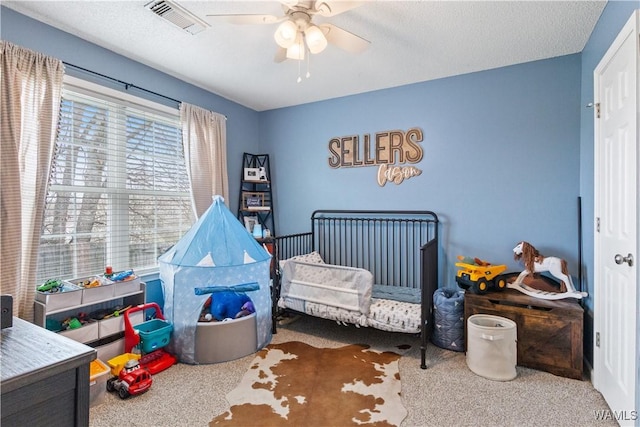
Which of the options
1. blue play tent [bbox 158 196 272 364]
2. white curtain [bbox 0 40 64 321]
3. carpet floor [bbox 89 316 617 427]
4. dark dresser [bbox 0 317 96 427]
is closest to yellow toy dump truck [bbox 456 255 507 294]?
carpet floor [bbox 89 316 617 427]

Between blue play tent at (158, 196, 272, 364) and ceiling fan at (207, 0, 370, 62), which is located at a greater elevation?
ceiling fan at (207, 0, 370, 62)

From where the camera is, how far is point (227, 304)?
2.75 metres

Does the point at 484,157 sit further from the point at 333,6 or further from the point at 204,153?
the point at 204,153

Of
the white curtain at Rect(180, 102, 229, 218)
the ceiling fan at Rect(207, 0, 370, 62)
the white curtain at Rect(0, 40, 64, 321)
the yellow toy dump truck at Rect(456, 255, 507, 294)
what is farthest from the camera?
the white curtain at Rect(180, 102, 229, 218)

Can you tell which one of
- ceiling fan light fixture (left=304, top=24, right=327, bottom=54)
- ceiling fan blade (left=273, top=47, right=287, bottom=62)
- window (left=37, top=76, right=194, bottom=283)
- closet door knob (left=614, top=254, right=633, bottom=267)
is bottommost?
A: closet door knob (left=614, top=254, right=633, bottom=267)

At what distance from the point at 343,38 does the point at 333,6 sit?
297 millimetres

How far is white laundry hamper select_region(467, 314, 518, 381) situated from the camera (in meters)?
2.21

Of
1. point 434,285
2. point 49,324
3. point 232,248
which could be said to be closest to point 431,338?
point 434,285

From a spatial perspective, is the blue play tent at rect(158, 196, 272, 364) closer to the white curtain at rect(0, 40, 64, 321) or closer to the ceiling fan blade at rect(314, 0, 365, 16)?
the white curtain at rect(0, 40, 64, 321)

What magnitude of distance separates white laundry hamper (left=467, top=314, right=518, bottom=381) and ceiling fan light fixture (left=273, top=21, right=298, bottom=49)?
224cm

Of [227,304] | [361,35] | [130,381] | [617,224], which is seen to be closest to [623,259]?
[617,224]

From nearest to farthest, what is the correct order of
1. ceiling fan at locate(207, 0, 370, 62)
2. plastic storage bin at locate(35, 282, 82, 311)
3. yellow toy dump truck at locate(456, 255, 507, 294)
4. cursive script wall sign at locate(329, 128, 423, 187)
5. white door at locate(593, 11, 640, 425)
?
white door at locate(593, 11, 640, 425) < ceiling fan at locate(207, 0, 370, 62) < plastic storage bin at locate(35, 282, 82, 311) < yellow toy dump truck at locate(456, 255, 507, 294) < cursive script wall sign at locate(329, 128, 423, 187)

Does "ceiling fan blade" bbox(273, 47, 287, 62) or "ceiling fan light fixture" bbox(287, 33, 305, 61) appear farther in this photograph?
"ceiling fan blade" bbox(273, 47, 287, 62)

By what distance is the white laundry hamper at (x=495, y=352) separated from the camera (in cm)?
221
